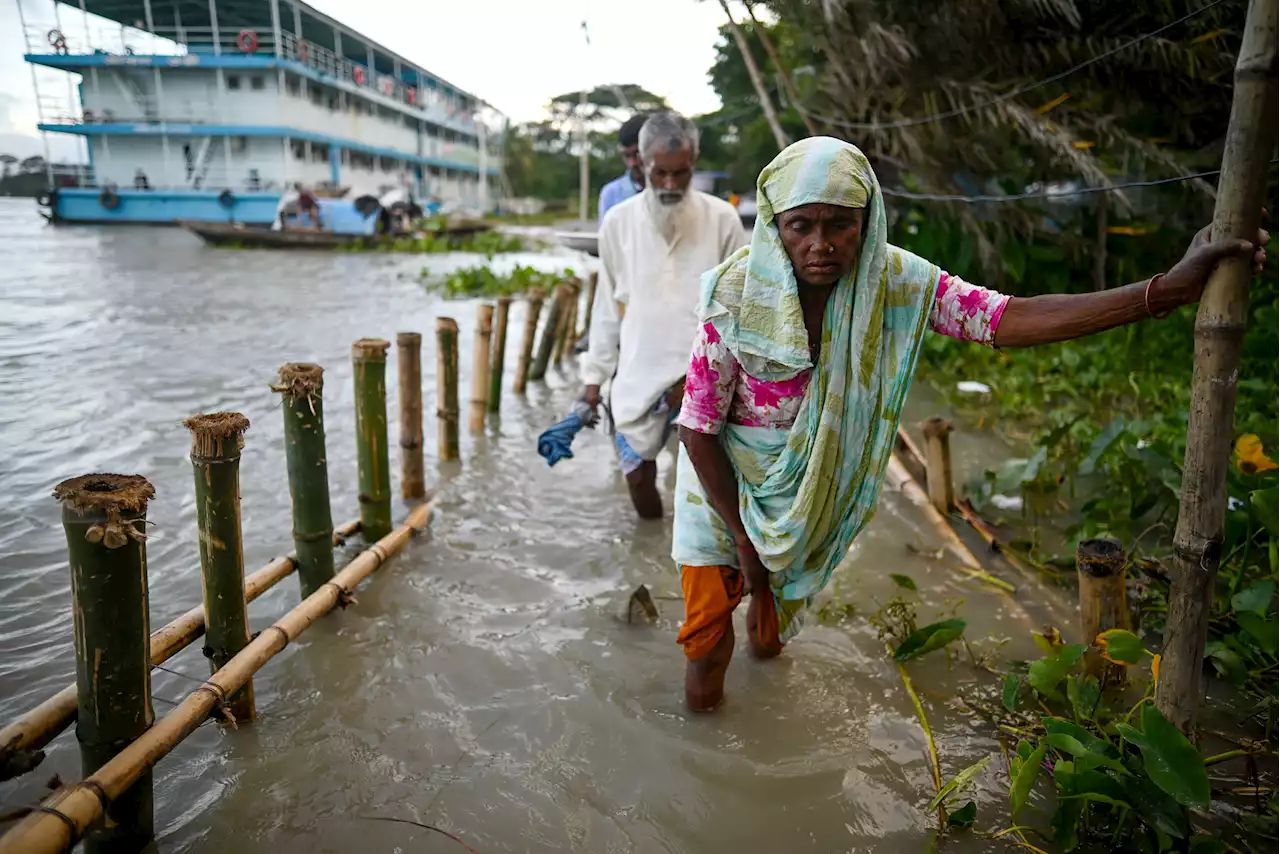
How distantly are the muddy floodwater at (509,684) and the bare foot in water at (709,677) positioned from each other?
5 cm

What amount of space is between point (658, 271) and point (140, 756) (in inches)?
103

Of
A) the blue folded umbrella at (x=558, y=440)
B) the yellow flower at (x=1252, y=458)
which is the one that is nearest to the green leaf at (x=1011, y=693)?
the yellow flower at (x=1252, y=458)

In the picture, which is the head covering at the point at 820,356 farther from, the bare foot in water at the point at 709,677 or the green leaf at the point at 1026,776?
the green leaf at the point at 1026,776

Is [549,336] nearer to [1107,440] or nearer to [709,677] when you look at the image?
[1107,440]

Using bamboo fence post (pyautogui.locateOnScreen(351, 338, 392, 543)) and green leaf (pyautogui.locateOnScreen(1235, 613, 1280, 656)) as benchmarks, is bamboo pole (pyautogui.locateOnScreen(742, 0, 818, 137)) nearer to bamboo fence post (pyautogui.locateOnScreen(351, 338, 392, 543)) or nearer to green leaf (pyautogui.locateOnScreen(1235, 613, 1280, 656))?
bamboo fence post (pyautogui.locateOnScreen(351, 338, 392, 543))

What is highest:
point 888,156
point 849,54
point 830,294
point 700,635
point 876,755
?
point 849,54

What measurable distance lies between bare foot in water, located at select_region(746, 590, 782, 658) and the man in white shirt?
44.6 inches

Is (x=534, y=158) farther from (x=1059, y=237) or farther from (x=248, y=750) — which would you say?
(x=248, y=750)

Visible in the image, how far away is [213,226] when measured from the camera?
64.0 feet

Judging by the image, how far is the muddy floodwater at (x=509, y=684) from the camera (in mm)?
2223

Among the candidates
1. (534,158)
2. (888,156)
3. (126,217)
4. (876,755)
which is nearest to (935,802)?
(876,755)

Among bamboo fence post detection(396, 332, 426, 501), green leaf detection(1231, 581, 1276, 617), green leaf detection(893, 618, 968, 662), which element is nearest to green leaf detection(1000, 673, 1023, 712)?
green leaf detection(893, 618, 968, 662)

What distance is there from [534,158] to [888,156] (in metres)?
41.6

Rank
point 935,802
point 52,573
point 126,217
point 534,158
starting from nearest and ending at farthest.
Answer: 1. point 935,802
2. point 52,573
3. point 126,217
4. point 534,158
